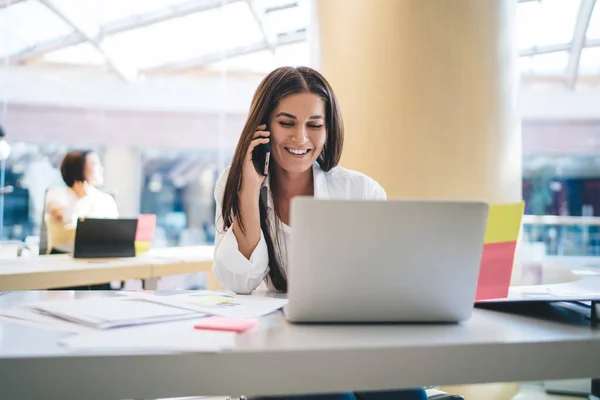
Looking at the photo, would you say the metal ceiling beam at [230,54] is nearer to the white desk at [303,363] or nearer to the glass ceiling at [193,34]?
the glass ceiling at [193,34]

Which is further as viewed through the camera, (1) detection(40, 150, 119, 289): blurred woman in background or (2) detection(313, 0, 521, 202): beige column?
(1) detection(40, 150, 119, 289): blurred woman in background

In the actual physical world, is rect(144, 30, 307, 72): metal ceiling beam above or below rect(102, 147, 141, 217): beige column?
above

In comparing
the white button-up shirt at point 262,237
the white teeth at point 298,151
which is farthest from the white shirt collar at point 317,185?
the white teeth at point 298,151

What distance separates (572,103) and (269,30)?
454cm

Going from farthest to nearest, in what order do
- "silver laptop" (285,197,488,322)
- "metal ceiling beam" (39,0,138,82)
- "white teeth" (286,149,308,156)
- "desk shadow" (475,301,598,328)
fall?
"metal ceiling beam" (39,0,138,82) → "white teeth" (286,149,308,156) → "desk shadow" (475,301,598,328) → "silver laptop" (285,197,488,322)

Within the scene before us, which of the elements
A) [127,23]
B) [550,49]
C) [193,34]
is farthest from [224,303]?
[550,49]

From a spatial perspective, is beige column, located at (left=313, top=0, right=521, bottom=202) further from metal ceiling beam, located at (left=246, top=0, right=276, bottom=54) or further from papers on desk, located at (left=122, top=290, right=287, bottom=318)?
metal ceiling beam, located at (left=246, top=0, right=276, bottom=54)

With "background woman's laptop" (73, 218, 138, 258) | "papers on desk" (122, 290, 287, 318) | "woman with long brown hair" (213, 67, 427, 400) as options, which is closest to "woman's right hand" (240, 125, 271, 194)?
"woman with long brown hair" (213, 67, 427, 400)

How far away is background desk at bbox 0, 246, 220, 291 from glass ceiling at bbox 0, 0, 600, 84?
3960 mm

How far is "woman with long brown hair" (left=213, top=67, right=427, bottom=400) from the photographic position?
1.52 m

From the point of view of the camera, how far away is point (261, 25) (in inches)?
269

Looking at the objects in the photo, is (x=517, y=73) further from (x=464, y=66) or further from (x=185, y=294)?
(x=185, y=294)

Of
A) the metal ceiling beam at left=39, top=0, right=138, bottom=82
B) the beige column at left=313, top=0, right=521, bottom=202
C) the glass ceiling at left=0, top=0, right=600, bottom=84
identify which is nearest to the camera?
the beige column at left=313, top=0, right=521, bottom=202

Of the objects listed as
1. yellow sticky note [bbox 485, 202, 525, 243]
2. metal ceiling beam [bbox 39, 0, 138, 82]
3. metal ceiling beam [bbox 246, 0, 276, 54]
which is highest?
metal ceiling beam [bbox 246, 0, 276, 54]
